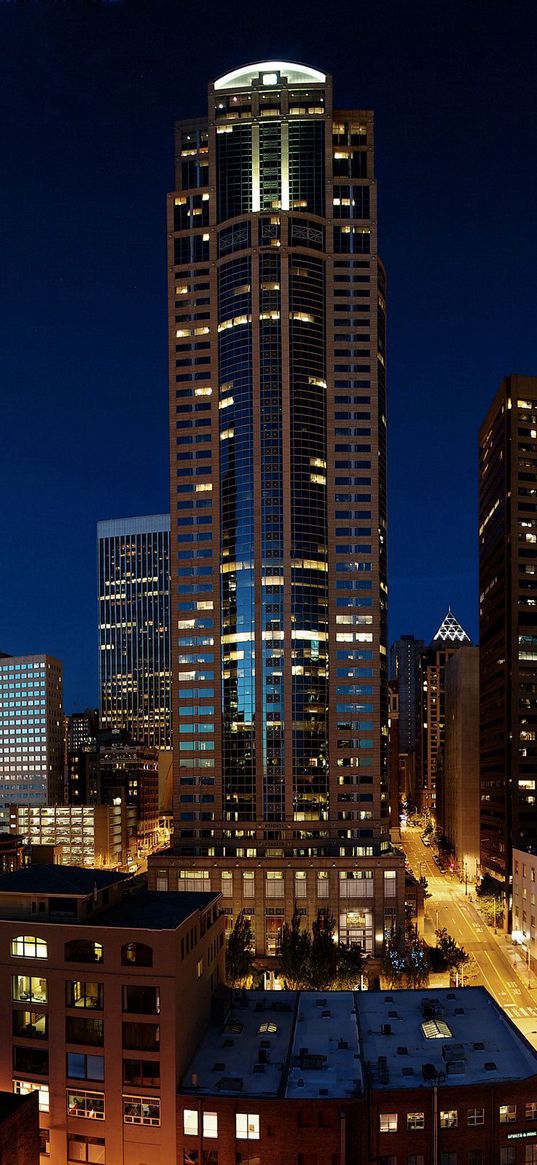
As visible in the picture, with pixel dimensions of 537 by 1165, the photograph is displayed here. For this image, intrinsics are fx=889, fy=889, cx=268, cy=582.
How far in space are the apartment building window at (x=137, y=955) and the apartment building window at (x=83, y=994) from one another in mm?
2440

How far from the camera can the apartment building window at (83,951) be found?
184ft

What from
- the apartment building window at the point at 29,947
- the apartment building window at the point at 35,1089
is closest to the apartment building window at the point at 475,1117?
the apartment building window at the point at 35,1089

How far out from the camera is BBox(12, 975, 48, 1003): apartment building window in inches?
2239

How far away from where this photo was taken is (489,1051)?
57344 millimetres

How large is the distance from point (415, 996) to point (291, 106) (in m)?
139

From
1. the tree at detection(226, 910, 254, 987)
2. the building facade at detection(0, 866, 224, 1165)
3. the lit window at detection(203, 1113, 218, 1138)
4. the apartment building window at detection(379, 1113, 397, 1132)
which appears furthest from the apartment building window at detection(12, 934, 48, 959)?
the tree at detection(226, 910, 254, 987)

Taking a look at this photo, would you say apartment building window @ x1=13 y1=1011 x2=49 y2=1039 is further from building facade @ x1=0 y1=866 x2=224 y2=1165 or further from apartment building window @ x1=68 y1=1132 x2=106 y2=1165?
apartment building window @ x1=68 y1=1132 x2=106 y2=1165

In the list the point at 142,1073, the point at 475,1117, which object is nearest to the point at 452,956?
the point at 475,1117

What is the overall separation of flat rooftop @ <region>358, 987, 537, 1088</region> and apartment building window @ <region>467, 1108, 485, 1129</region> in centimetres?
152

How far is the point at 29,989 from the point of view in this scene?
57219 mm

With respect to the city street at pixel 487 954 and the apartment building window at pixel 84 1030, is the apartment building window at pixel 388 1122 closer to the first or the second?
the apartment building window at pixel 84 1030

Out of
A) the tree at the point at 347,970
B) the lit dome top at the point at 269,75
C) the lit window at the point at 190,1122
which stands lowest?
the tree at the point at 347,970

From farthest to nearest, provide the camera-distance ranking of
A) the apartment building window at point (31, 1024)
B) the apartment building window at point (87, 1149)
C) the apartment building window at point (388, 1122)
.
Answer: the apartment building window at point (31, 1024) < the apartment building window at point (87, 1149) < the apartment building window at point (388, 1122)

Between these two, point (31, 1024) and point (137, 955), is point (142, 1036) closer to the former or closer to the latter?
point (137, 955)
